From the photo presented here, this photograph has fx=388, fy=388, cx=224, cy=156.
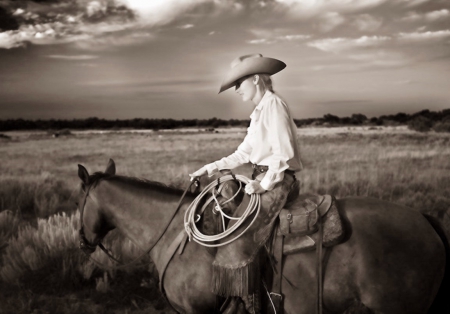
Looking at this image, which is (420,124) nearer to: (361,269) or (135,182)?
(361,269)

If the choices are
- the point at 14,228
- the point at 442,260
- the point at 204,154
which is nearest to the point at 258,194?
the point at 442,260

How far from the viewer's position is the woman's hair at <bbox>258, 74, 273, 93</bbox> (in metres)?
2.39

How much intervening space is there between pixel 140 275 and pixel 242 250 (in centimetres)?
242

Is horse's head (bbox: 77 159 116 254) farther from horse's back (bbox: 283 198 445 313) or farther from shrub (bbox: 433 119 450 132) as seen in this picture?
shrub (bbox: 433 119 450 132)

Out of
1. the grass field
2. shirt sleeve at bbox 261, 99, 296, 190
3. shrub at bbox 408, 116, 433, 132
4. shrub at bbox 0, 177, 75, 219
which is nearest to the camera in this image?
shirt sleeve at bbox 261, 99, 296, 190

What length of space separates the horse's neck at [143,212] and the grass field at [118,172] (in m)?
1.28

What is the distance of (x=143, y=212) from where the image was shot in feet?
8.71

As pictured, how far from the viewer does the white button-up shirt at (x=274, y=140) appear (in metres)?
2.19

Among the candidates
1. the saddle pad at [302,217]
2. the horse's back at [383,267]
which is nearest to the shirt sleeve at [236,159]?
the saddle pad at [302,217]

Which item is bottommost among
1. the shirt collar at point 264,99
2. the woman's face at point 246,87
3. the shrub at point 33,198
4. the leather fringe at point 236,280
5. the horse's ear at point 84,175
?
the shrub at point 33,198

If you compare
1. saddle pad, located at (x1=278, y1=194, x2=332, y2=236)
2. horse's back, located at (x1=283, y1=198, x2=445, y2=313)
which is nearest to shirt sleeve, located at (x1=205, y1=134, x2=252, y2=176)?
saddle pad, located at (x1=278, y1=194, x2=332, y2=236)

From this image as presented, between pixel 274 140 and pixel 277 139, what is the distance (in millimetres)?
21

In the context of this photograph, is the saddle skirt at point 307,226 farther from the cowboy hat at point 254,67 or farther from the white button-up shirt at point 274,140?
the cowboy hat at point 254,67

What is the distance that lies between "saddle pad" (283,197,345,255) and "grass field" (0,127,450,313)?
2008mm
